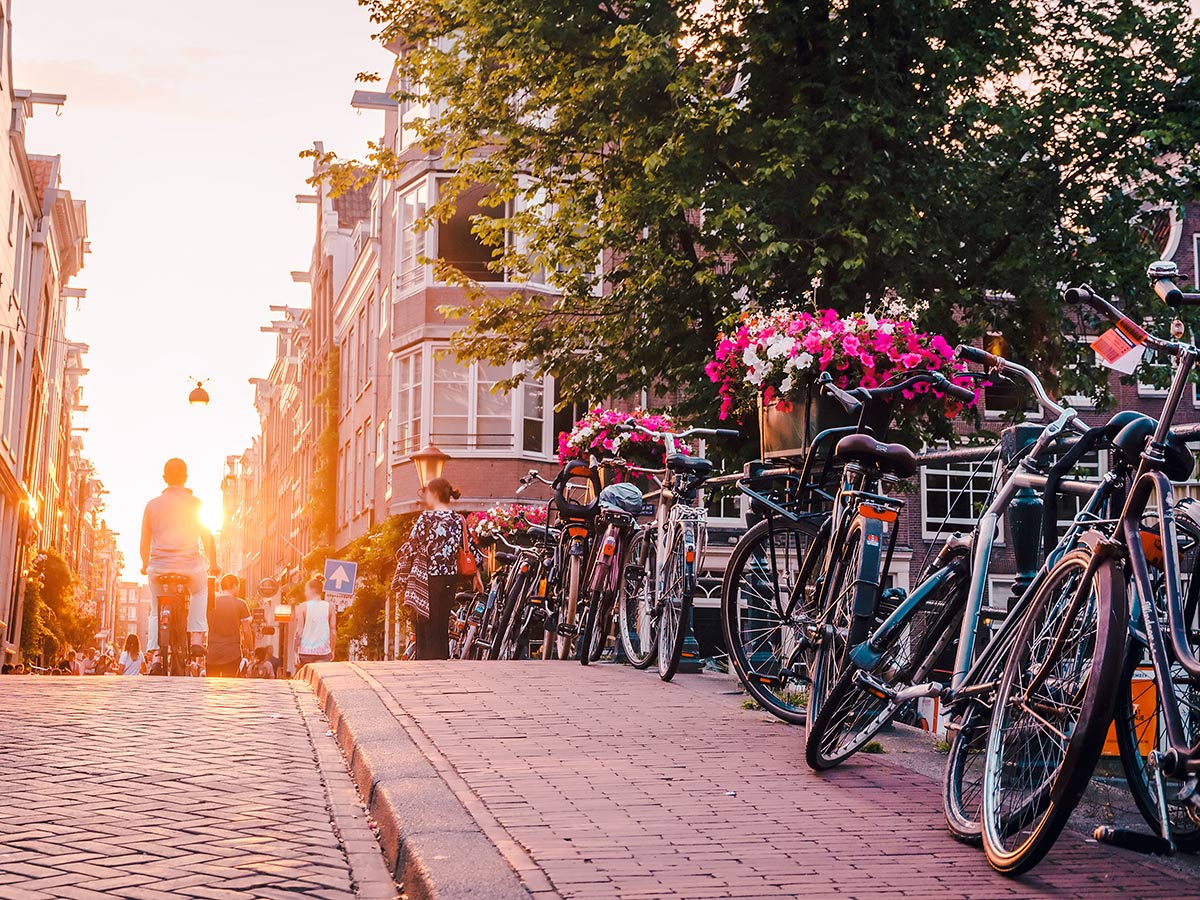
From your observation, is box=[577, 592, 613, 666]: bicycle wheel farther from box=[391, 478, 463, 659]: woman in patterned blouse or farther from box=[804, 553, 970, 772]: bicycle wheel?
box=[804, 553, 970, 772]: bicycle wheel

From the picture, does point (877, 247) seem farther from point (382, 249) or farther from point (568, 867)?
point (382, 249)

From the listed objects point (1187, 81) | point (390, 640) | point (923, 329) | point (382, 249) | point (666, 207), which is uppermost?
point (382, 249)

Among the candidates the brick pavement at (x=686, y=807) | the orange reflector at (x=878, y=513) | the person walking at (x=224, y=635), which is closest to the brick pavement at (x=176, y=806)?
the brick pavement at (x=686, y=807)

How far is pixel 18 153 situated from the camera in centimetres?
3203

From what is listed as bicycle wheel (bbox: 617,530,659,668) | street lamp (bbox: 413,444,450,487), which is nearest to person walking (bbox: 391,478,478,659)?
street lamp (bbox: 413,444,450,487)

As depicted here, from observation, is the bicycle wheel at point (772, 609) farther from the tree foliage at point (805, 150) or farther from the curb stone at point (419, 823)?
the tree foliage at point (805, 150)

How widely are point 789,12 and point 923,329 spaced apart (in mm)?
3806

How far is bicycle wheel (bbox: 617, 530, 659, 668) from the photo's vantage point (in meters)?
8.73

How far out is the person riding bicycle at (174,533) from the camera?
484 inches

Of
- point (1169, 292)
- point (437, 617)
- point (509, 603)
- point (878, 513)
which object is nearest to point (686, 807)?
point (878, 513)

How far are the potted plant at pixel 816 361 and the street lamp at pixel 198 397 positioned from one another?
73.8 feet

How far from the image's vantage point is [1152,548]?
3.64m

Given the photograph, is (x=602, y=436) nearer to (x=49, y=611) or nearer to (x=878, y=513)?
(x=878, y=513)

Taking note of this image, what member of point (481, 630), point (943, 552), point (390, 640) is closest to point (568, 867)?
point (943, 552)
